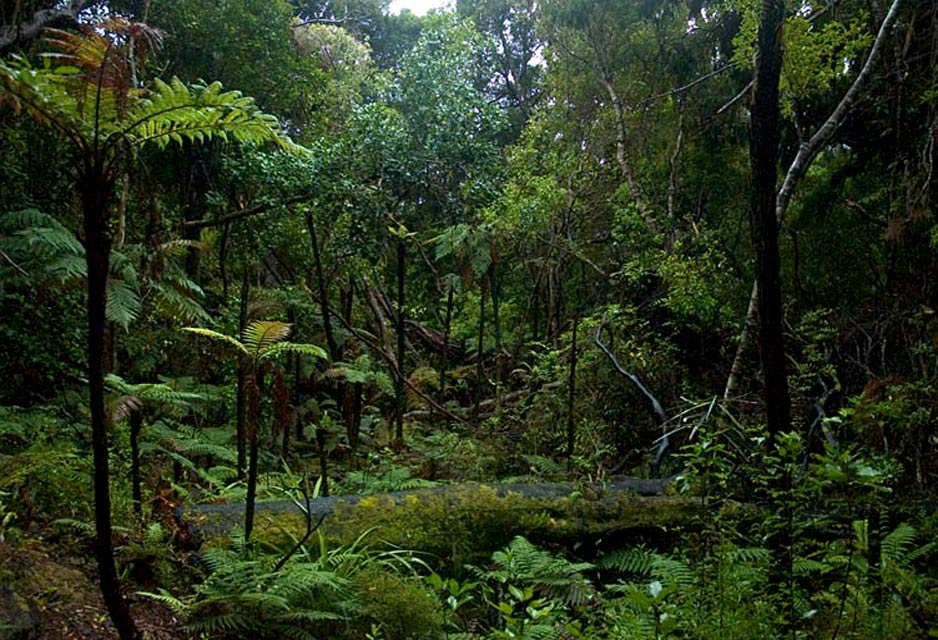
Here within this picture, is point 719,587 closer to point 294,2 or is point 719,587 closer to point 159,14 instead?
point 159,14

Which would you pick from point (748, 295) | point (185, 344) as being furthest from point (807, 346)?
point (185, 344)

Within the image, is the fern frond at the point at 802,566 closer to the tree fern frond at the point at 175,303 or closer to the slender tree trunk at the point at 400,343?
the tree fern frond at the point at 175,303

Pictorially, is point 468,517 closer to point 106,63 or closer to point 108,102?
point 108,102

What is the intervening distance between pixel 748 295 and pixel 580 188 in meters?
3.41

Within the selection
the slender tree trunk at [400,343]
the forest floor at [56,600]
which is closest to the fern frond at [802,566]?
the forest floor at [56,600]

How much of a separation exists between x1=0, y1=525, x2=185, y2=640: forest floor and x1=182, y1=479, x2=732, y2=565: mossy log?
2.25 ft

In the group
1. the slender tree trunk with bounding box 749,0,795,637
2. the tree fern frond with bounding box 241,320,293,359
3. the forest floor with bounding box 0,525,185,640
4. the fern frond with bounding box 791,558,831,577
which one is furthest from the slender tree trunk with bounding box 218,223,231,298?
the fern frond with bounding box 791,558,831,577

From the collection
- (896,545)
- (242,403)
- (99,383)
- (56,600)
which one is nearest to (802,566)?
(896,545)

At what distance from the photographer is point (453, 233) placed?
31.1 ft

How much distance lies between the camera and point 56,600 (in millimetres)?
3463

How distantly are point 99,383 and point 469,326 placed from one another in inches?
424

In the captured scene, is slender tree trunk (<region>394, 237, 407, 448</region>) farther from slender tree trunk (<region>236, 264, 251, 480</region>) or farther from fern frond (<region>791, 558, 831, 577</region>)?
fern frond (<region>791, 558, 831, 577</region>)

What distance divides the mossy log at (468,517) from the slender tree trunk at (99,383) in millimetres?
1574

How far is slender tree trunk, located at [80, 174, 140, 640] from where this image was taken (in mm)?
2689
